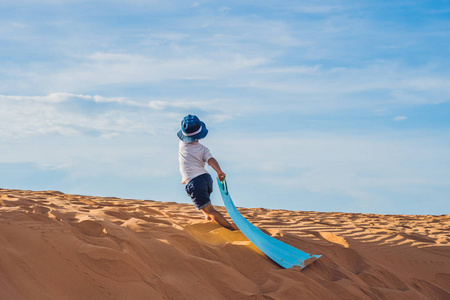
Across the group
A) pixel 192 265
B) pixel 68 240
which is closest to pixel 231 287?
pixel 192 265

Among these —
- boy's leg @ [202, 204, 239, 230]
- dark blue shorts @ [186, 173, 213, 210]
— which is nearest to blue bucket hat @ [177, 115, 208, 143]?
dark blue shorts @ [186, 173, 213, 210]

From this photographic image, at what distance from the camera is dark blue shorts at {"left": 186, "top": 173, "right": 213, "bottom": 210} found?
5.20 meters

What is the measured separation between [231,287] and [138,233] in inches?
42.0

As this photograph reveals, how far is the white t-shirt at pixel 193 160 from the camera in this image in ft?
17.3

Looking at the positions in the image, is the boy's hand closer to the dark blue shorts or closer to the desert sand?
the dark blue shorts

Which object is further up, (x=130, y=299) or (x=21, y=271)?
(x=21, y=271)

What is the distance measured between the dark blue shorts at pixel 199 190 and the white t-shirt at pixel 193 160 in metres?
0.07

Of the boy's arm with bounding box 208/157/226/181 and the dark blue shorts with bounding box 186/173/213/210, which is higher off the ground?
the boy's arm with bounding box 208/157/226/181

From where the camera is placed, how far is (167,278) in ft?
10.8

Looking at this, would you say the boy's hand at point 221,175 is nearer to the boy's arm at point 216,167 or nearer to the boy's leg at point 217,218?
the boy's arm at point 216,167

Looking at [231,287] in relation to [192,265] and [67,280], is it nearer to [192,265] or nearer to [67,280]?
[192,265]

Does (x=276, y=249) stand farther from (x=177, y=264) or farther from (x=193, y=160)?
(x=193, y=160)

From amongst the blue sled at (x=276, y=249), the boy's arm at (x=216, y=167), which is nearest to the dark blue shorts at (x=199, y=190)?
the boy's arm at (x=216, y=167)

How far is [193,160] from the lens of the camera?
17.4 ft
